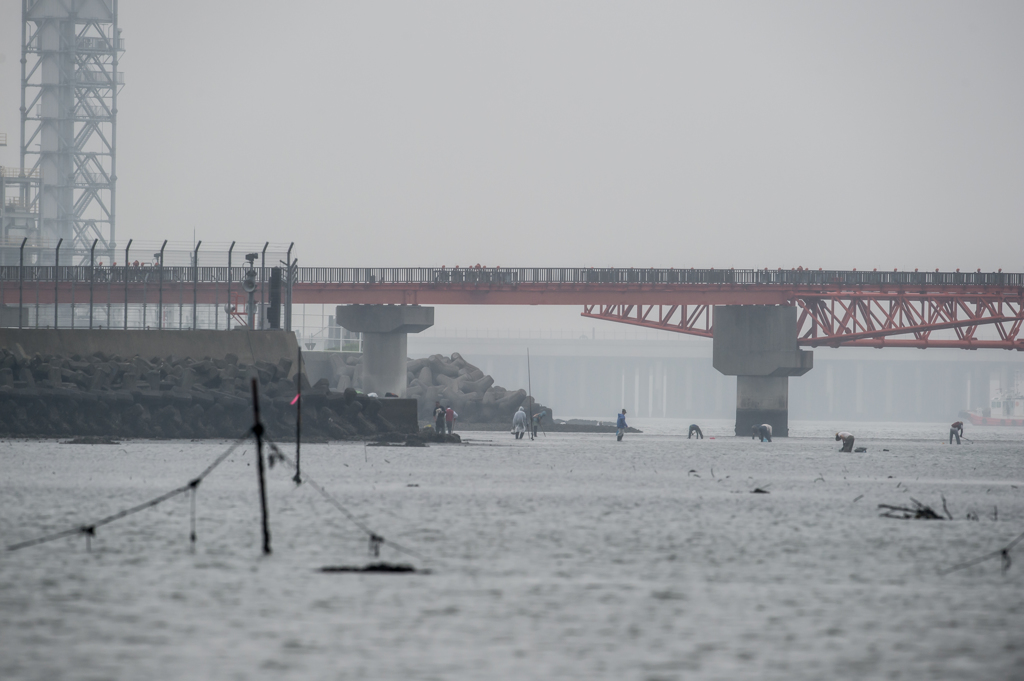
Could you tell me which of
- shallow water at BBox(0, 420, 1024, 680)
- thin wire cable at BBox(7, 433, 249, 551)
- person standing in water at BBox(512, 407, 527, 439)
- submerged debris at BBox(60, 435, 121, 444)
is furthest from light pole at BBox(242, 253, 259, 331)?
thin wire cable at BBox(7, 433, 249, 551)

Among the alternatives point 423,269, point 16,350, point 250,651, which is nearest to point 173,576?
point 250,651

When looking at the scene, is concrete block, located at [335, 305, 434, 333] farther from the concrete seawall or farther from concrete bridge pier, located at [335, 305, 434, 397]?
the concrete seawall

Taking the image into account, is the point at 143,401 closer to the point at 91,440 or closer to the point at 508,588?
the point at 91,440

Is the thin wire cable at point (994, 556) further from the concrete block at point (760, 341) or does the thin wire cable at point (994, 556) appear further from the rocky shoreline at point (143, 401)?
the concrete block at point (760, 341)

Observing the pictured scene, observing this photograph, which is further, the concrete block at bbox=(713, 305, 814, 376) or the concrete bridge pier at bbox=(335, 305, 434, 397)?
the concrete block at bbox=(713, 305, 814, 376)

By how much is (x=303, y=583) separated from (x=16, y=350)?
40.6 m

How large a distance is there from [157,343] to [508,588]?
43790mm

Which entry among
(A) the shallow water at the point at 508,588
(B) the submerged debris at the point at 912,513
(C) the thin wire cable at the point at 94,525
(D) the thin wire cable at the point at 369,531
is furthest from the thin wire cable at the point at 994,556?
(C) the thin wire cable at the point at 94,525

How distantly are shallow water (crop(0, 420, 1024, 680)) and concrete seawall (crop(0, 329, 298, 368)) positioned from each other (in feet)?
86.0

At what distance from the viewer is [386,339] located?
91188mm

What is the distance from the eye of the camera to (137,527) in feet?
68.7

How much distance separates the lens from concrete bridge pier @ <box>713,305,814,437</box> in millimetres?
93562

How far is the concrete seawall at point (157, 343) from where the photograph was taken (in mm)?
56344

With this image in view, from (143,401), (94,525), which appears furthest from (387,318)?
(94,525)
